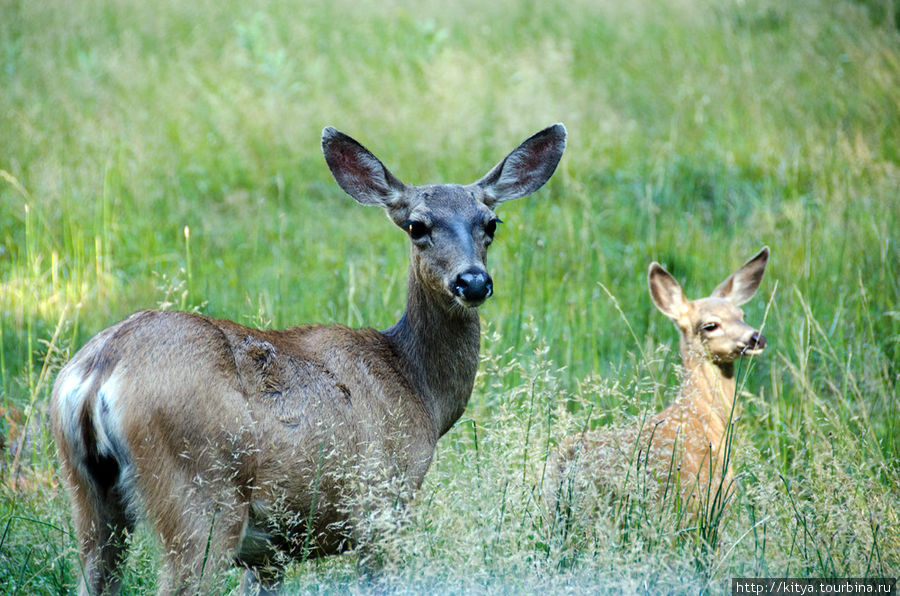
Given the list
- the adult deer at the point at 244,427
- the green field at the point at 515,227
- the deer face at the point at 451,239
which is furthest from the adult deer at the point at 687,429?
the deer face at the point at 451,239

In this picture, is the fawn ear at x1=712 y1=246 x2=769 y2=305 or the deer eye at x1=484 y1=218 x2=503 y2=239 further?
the fawn ear at x1=712 y1=246 x2=769 y2=305

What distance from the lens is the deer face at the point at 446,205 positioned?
4234 millimetres

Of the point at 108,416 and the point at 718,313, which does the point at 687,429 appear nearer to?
the point at 718,313

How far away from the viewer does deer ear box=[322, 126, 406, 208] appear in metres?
4.68

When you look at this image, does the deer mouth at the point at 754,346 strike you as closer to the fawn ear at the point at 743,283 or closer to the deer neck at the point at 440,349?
the fawn ear at the point at 743,283

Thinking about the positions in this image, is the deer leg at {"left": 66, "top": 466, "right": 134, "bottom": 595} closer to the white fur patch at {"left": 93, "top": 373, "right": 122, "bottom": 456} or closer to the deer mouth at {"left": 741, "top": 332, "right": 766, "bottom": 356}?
the white fur patch at {"left": 93, "top": 373, "right": 122, "bottom": 456}

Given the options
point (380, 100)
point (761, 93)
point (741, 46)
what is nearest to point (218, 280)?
point (380, 100)

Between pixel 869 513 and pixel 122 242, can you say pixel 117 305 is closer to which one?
pixel 122 242

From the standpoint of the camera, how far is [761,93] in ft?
32.4

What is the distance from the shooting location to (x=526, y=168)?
16.7ft

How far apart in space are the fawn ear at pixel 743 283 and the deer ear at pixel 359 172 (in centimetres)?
212

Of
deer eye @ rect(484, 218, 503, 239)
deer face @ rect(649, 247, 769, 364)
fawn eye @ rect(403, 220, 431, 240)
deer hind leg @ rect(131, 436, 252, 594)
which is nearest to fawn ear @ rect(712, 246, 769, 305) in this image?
deer face @ rect(649, 247, 769, 364)

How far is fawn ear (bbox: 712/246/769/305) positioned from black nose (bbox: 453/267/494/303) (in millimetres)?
2090

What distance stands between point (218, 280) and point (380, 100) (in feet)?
13.2
